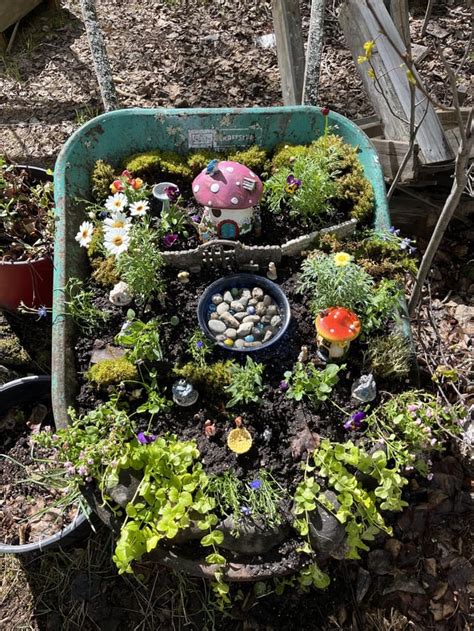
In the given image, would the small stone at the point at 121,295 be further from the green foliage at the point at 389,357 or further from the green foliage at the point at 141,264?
the green foliage at the point at 389,357

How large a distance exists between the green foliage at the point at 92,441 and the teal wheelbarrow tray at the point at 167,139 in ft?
1.17

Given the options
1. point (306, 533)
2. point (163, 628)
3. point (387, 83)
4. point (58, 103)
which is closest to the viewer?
point (306, 533)

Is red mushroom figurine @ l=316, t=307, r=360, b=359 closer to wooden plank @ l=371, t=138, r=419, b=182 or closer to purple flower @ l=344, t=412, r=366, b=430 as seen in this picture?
purple flower @ l=344, t=412, r=366, b=430

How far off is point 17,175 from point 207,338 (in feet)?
4.63

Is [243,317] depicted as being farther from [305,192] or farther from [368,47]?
[368,47]

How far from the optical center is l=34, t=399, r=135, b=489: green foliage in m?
1.64

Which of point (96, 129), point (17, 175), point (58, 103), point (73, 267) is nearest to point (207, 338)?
point (73, 267)

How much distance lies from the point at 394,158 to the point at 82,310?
5.30 feet

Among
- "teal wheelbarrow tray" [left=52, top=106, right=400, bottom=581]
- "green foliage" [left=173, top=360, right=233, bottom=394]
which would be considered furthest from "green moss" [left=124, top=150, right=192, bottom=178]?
"green foliage" [left=173, top=360, right=233, bottom=394]

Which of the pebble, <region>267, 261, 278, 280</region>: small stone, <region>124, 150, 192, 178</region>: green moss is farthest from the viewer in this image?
<region>124, 150, 192, 178</region>: green moss

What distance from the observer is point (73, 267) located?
2.05 m

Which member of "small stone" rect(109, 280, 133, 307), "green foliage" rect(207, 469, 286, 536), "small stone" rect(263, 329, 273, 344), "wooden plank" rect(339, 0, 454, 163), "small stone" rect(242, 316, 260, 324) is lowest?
"green foliage" rect(207, 469, 286, 536)

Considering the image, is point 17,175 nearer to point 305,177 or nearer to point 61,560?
point 305,177

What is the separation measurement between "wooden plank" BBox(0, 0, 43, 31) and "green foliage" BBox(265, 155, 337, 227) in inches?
104
